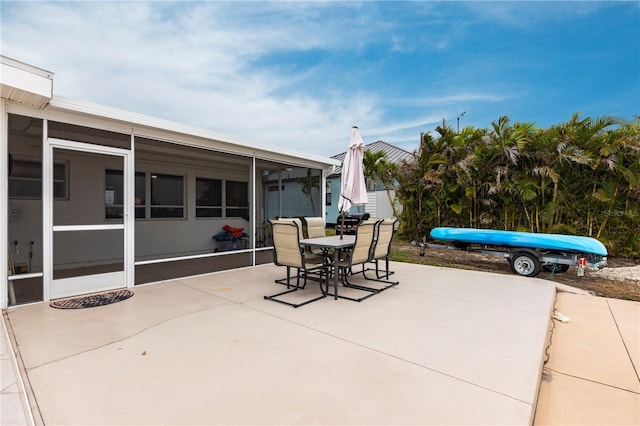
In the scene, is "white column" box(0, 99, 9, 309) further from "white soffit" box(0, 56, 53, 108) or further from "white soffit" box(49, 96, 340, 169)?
"white soffit" box(49, 96, 340, 169)

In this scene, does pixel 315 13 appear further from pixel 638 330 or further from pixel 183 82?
pixel 638 330

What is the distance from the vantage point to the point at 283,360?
2.45m

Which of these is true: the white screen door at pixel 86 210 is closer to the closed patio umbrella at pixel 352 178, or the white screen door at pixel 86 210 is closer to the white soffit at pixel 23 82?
the white soffit at pixel 23 82

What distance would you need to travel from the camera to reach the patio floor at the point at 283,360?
1.84m

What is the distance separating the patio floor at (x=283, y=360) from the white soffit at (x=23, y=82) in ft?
7.79

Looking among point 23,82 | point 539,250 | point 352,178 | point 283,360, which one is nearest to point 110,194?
point 23,82

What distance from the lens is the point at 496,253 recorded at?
6.58 metres

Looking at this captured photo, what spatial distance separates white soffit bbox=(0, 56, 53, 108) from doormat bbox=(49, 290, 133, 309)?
7.81 ft

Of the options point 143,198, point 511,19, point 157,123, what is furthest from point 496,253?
point 143,198

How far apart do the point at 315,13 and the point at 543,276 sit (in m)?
7.93

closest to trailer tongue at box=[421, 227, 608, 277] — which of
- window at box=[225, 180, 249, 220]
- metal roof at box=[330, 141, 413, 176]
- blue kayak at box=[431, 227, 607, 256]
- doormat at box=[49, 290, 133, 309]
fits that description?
blue kayak at box=[431, 227, 607, 256]

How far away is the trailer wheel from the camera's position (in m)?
5.99

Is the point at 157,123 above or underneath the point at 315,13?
underneath

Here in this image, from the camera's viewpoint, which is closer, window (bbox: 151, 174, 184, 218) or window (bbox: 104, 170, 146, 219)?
window (bbox: 104, 170, 146, 219)
